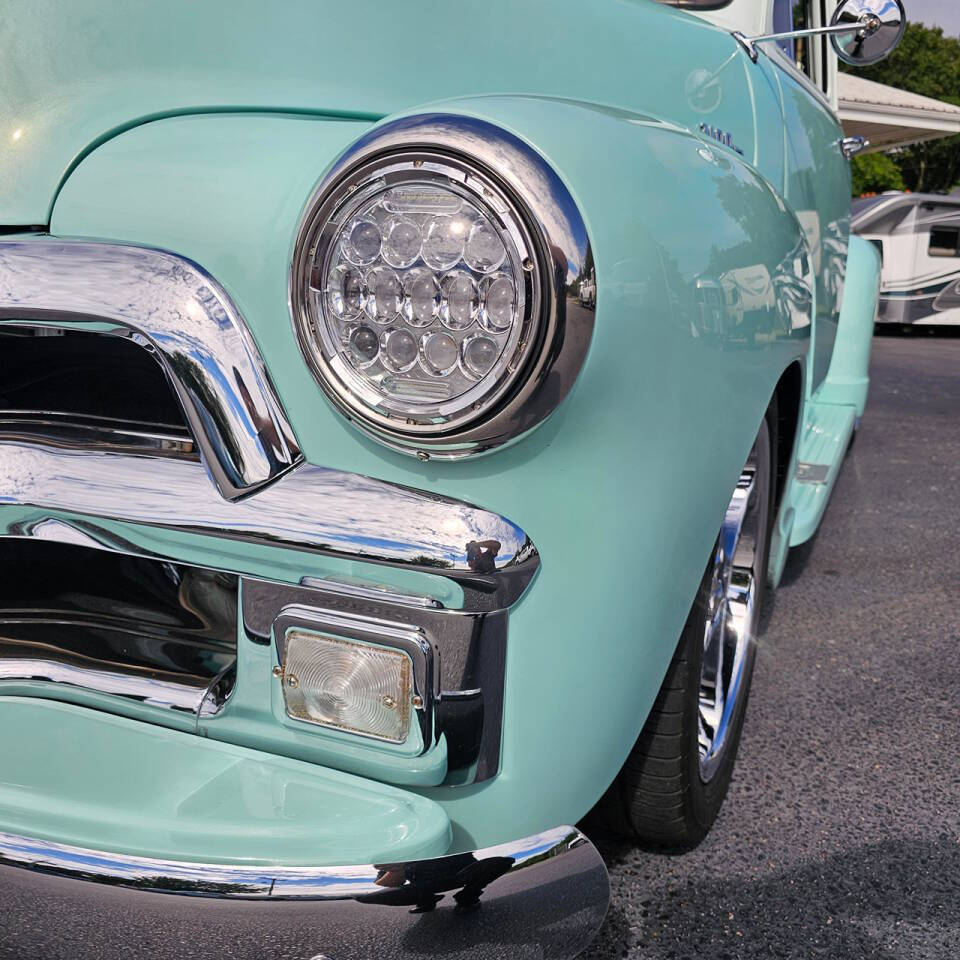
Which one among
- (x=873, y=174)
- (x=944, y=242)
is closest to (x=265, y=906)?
(x=944, y=242)

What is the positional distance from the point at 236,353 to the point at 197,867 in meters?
0.54

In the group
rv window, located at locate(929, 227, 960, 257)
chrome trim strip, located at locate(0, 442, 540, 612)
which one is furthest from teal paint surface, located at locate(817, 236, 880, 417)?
rv window, located at locate(929, 227, 960, 257)

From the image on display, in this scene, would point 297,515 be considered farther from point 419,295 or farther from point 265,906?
point 265,906

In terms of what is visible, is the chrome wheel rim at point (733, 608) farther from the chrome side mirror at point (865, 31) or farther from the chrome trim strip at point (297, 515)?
the chrome side mirror at point (865, 31)

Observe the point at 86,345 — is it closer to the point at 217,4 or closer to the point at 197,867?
the point at 217,4

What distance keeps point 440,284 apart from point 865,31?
150 centimetres

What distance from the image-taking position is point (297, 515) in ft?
3.51

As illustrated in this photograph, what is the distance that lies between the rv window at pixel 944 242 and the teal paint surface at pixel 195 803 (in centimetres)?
1172

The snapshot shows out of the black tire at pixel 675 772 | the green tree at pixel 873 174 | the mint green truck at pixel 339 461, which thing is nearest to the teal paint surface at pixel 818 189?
the black tire at pixel 675 772

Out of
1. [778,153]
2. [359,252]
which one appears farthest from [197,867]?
[778,153]

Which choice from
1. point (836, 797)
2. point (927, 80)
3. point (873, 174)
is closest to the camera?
point (836, 797)

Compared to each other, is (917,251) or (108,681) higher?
(108,681)

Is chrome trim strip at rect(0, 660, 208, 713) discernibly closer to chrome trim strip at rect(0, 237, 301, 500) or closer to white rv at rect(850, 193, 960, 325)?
chrome trim strip at rect(0, 237, 301, 500)

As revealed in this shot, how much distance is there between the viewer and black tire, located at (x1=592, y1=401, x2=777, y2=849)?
4.63 feet
